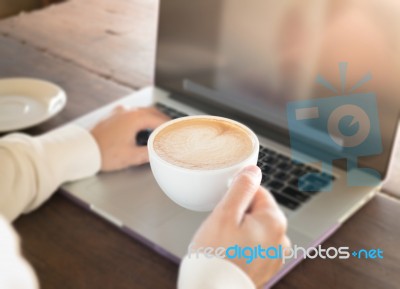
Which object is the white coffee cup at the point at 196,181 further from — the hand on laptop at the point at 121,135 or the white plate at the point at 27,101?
the white plate at the point at 27,101

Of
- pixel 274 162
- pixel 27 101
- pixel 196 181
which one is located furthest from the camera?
pixel 27 101

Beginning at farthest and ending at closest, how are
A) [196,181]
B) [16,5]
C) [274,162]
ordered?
1. [16,5]
2. [274,162]
3. [196,181]

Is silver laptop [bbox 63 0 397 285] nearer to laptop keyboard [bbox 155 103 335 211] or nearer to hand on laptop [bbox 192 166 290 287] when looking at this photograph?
laptop keyboard [bbox 155 103 335 211]

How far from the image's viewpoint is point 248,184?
0.17m

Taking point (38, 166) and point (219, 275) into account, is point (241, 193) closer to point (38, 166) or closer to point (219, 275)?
point (219, 275)

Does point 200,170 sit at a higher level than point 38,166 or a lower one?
higher

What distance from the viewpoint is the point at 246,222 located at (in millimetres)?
180

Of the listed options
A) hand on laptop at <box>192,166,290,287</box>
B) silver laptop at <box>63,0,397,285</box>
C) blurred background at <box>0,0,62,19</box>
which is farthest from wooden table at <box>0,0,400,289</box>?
blurred background at <box>0,0,62,19</box>

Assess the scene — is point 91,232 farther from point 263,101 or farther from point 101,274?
point 263,101

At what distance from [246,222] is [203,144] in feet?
0.10

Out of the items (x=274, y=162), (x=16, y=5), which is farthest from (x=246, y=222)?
(x=16, y=5)

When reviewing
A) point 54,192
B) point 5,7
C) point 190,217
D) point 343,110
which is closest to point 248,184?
point 190,217

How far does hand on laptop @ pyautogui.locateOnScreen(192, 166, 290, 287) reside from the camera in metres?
0.17

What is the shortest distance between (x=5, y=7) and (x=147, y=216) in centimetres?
100
